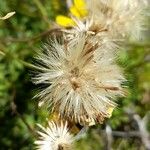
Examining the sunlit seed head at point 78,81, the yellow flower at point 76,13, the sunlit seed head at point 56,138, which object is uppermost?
the yellow flower at point 76,13

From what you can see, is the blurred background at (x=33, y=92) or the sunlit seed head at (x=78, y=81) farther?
the blurred background at (x=33, y=92)

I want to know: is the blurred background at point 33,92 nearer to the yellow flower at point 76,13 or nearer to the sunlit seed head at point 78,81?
the yellow flower at point 76,13

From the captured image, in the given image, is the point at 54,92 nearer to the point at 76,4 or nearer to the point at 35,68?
the point at 35,68

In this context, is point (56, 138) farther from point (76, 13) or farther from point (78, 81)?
point (76, 13)

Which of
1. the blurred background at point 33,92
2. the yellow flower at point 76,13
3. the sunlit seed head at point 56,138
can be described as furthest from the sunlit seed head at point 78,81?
the blurred background at point 33,92

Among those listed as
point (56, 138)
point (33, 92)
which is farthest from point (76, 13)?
point (56, 138)

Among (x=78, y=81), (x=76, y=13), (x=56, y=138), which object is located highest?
(x=76, y=13)

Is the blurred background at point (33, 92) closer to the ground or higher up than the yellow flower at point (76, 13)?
closer to the ground

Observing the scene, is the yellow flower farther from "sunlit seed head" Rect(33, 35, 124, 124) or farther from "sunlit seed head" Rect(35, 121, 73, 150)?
"sunlit seed head" Rect(35, 121, 73, 150)

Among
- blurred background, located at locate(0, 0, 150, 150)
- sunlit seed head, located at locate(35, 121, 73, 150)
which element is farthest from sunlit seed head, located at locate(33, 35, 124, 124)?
blurred background, located at locate(0, 0, 150, 150)
